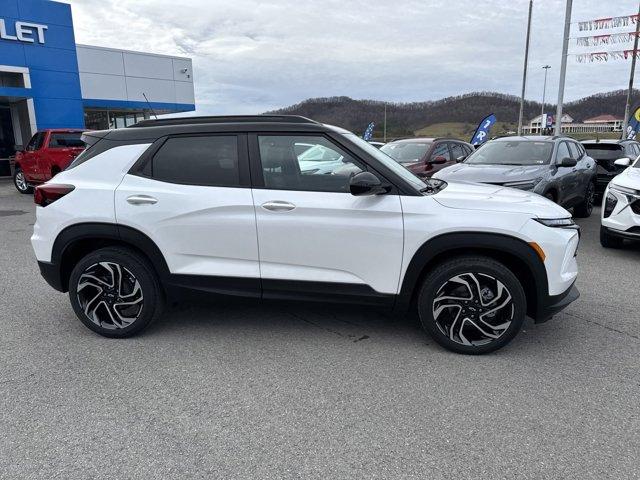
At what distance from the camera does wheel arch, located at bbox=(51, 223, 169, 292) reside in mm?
3811

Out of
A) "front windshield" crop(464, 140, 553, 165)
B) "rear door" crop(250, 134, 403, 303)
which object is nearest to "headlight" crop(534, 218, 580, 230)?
"rear door" crop(250, 134, 403, 303)

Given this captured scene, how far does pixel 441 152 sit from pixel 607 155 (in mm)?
3900

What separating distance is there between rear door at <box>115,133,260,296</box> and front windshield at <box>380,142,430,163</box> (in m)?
7.67

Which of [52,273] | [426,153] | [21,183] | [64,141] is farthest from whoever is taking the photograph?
[21,183]

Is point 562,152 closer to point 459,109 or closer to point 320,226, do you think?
point 320,226

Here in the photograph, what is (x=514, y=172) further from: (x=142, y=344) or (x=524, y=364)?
(x=142, y=344)

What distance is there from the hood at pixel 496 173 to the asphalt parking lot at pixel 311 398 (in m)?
3.32

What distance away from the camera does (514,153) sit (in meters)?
8.70

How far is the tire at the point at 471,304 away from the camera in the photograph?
11.4 feet

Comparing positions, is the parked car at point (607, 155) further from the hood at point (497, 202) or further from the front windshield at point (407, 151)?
the hood at point (497, 202)

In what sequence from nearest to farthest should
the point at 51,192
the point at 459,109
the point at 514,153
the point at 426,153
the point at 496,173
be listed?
the point at 51,192
the point at 496,173
the point at 514,153
the point at 426,153
the point at 459,109

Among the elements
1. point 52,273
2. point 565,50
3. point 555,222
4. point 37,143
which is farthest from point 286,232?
point 565,50

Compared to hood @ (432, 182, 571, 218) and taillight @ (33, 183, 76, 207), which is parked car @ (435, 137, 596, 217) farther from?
taillight @ (33, 183, 76, 207)

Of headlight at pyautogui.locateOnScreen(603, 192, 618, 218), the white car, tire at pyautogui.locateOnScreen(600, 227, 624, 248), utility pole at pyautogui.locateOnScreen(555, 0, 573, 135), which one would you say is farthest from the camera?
utility pole at pyautogui.locateOnScreen(555, 0, 573, 135)
